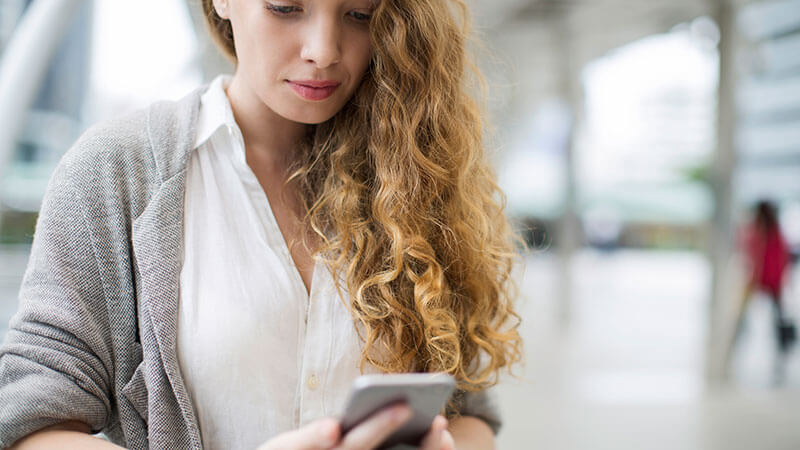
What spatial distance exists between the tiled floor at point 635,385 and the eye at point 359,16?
3.62ft

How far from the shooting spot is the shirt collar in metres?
1.25

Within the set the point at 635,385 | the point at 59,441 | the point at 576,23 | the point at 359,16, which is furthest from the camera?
the point at 576,23

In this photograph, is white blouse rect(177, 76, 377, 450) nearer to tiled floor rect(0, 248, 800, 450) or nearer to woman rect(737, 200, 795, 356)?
tiled floor rect(0, 248, 800, 450)

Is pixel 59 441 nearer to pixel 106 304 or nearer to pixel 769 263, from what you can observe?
pixel 106 304

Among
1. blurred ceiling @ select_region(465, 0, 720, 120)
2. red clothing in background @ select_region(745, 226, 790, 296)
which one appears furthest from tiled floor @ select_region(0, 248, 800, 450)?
blurred ceiling @ select_region(465, 0, 720, 120)

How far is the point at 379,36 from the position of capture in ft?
4.16

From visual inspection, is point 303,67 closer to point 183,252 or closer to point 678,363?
point 183,252

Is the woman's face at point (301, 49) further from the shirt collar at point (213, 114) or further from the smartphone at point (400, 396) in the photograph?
the smartphone at point (400, 396)

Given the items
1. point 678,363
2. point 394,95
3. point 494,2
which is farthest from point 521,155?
point 394,95

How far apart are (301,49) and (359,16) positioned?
15 cm

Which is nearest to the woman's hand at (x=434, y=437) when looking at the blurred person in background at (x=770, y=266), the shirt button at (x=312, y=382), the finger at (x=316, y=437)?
the finger at (x=316, y=437)

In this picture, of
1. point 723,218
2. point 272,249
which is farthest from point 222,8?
point 723,218

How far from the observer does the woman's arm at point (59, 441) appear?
100 cm

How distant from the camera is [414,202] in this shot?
131 cm
